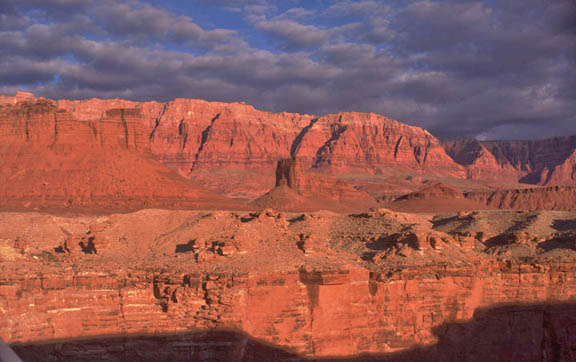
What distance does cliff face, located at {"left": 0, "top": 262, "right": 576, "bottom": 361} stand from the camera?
1636 cm

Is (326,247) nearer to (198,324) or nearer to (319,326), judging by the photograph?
(319,326)

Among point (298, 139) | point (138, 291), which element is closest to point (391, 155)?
point (298, 139)

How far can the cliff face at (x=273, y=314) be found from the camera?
1636cm

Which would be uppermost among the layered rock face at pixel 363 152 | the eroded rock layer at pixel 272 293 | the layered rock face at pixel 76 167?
the layered rock face at pixel 363 152

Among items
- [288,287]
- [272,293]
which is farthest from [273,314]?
[288,287]

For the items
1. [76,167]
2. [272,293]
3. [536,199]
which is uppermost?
[76,167]

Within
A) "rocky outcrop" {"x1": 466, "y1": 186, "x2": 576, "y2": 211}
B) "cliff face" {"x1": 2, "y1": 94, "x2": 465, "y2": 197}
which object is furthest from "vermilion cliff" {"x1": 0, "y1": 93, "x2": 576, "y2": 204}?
"rocky outcrop" {"x1": 466, "y1": 186, "x2": 576, "y2": 211}

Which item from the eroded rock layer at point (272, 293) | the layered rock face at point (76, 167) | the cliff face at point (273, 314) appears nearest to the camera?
the cliff face at point (273, 314)

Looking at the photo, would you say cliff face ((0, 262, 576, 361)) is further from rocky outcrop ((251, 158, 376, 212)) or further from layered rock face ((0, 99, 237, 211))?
rocky outcrop ((251, 158, 376, 212))

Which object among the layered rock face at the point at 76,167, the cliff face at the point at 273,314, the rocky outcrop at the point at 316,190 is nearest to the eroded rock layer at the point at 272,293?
the cliff face at the point at 273,314

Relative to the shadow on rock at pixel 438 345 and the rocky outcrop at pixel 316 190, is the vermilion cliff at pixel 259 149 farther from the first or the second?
the shadow on rock at pixel 438 345

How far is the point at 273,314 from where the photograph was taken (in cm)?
1750

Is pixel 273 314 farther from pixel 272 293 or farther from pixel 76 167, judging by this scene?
pixel 76 167

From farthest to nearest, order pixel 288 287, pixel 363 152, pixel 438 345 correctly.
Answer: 1. pixel 363 152
2. pixel 438 345
3. pixel 288 287
